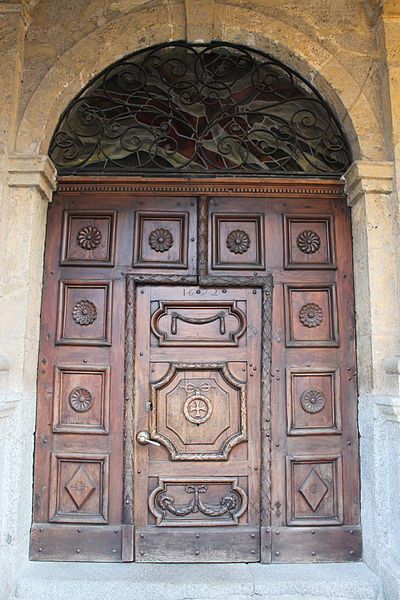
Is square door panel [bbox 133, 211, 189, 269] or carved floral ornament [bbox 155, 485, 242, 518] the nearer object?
carved floral ornament [bbox 155, 485, 242, 518]

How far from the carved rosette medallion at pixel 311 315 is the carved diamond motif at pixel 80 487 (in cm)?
190

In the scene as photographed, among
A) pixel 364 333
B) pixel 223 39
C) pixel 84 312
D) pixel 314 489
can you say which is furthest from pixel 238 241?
pixel 314 489

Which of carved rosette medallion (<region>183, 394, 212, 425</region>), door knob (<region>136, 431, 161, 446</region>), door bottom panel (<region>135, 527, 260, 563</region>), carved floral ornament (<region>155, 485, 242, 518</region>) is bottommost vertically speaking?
door bottom panel (<region>135, 527, 260, 563</region>)

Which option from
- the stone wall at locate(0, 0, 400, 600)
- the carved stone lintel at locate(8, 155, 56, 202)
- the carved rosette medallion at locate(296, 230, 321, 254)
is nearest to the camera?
the stone wall at locate(0, 0, 400, 600)

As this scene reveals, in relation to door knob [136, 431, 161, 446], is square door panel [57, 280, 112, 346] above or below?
above

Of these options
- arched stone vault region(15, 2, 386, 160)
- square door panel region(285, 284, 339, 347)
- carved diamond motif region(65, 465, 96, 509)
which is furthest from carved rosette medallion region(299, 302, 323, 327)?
carved diamond motif region(65, 465, 96, 509)

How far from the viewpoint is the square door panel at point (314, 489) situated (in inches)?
135

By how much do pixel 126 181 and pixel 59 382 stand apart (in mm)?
1552

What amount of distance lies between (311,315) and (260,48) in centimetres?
204

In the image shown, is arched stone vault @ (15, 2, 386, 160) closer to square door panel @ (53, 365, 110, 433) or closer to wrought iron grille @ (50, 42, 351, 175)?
wrought iron grille @ (50, 42, 351, 175)

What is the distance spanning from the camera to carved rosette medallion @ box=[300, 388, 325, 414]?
11.5 feet

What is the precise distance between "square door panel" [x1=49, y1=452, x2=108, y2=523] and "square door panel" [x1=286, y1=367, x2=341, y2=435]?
138cm

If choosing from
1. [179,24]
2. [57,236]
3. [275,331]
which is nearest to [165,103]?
[179,24]

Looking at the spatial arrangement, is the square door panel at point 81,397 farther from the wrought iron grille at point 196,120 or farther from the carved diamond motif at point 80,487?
the wrought iron grille at point 196,120
